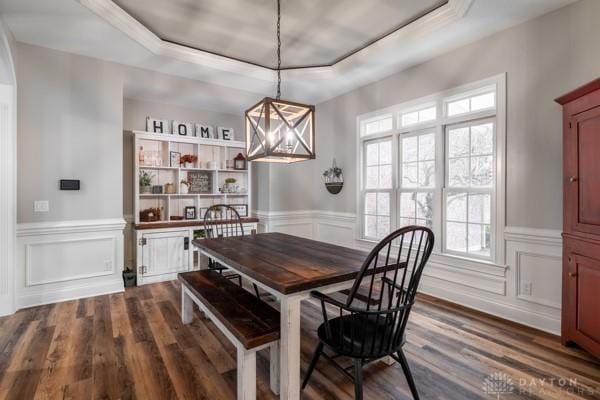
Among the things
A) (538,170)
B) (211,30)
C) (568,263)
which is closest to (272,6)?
(211,30)

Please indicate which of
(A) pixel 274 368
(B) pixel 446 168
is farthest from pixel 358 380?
(B) pixel 446 168

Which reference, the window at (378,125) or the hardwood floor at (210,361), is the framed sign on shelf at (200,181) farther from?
the window at (378,125)

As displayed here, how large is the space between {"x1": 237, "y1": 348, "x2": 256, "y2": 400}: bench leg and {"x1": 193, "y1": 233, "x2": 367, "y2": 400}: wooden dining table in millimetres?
162

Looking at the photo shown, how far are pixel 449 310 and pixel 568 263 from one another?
1.14m

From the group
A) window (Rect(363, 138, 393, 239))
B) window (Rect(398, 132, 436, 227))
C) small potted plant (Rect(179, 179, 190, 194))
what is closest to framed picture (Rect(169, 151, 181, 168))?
small potted plant (Rect(179, 179, 190, 194))

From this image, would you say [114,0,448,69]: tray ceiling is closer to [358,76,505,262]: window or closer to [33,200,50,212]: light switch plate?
[358,76,505,262]: window

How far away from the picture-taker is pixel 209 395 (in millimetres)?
1818

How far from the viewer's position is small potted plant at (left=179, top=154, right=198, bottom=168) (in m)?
4.61

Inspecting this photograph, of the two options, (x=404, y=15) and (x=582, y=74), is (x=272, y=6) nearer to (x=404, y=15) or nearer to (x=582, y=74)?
(x=404, y=15)

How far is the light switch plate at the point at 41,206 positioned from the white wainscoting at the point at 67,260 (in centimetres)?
15

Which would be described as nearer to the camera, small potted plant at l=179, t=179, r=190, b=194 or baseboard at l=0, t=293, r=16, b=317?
baseboard at l=0, t=293, r=16, b=317

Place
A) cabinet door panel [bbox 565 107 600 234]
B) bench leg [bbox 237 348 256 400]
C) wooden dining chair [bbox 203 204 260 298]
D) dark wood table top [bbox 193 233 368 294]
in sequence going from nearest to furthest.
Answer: bench leg [bbox 237 348 256 400], dark wood table top [bbox 193 233 368 294], cabinet door panel [bbox 565 107 600 234], wooden dining chair [bbox 203 204 260 298]

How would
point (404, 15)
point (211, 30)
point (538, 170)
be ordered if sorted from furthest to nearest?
point (211, 30) → point (404, 15) → point (538, 170)

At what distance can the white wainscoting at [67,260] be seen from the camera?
3186mm
